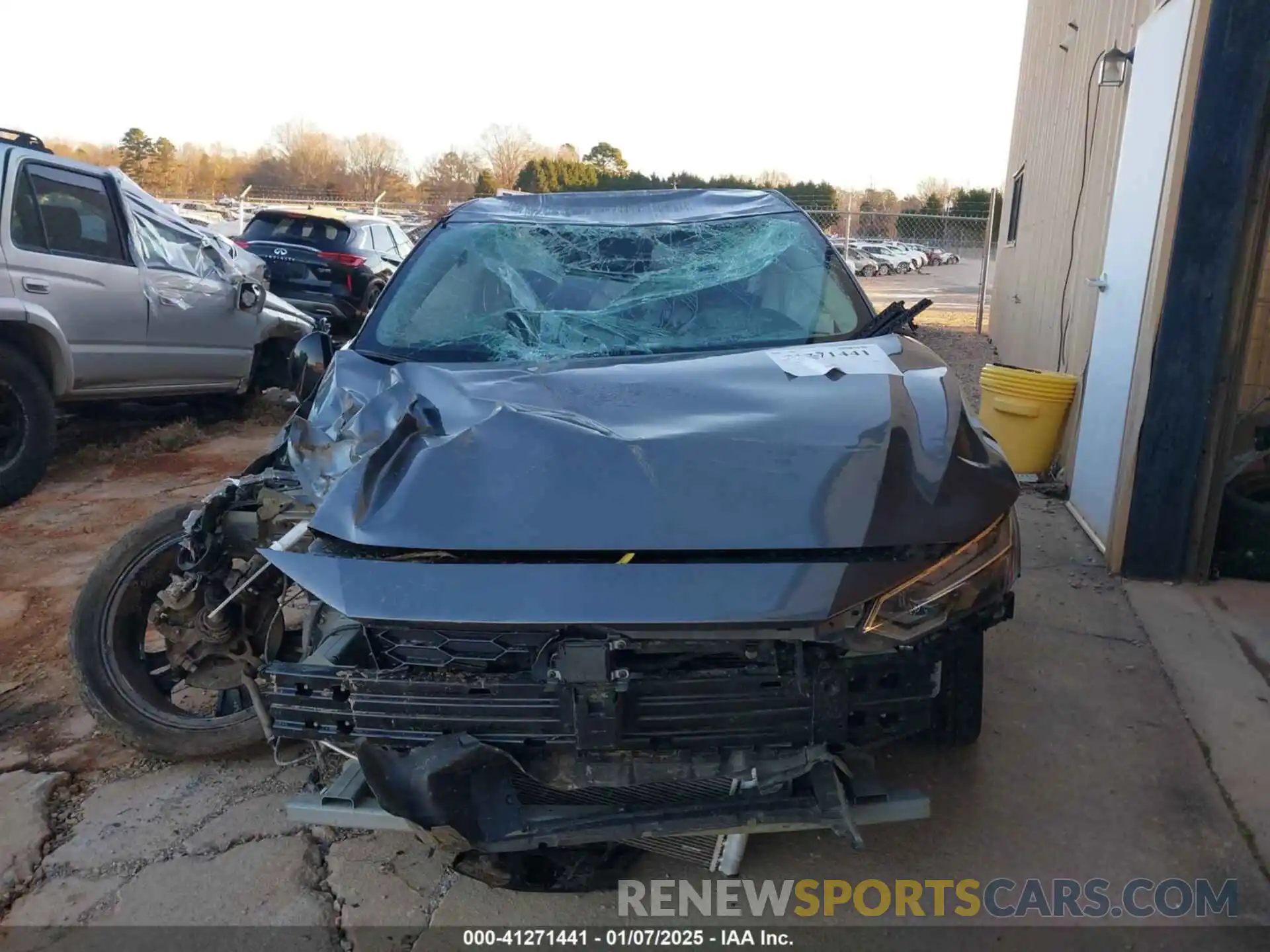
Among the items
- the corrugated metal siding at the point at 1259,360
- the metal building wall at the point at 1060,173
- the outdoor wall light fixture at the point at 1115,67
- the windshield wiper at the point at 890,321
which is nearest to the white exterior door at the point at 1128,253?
the outdoor wall light fixture at the point at 1115,67

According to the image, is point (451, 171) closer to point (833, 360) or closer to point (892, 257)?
point (892, 257)

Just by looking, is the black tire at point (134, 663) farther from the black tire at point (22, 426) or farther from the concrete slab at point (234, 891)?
the black tire at point (22, 426)

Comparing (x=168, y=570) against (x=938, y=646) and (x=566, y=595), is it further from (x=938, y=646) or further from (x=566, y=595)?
(x=938, y=646)

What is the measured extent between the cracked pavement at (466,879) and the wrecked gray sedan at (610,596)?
10.7 inches

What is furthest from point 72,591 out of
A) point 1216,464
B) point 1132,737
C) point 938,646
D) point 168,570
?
point 1216,464

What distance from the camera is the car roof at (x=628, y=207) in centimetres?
379

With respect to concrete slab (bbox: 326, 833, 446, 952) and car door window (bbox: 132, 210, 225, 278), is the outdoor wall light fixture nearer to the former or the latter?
concrete slab (bbox: 326, 833, 446, 952)

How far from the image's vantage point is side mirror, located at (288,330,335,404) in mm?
3438

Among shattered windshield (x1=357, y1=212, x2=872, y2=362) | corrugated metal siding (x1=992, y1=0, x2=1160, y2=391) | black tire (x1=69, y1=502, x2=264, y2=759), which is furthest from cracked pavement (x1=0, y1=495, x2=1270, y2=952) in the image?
corrugated metal siding (x1=992, y1=0, x2=1160, y2=391)

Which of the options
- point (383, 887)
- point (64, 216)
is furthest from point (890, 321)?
point (64, 216)

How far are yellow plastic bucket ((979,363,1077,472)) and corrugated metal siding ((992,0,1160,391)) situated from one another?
0.23 meters

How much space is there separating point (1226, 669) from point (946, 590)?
2223 mm

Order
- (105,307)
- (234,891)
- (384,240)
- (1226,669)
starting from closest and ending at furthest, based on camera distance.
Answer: (234,891)
(1226,669)
(105,307)
(384,240)

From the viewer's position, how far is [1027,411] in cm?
580
